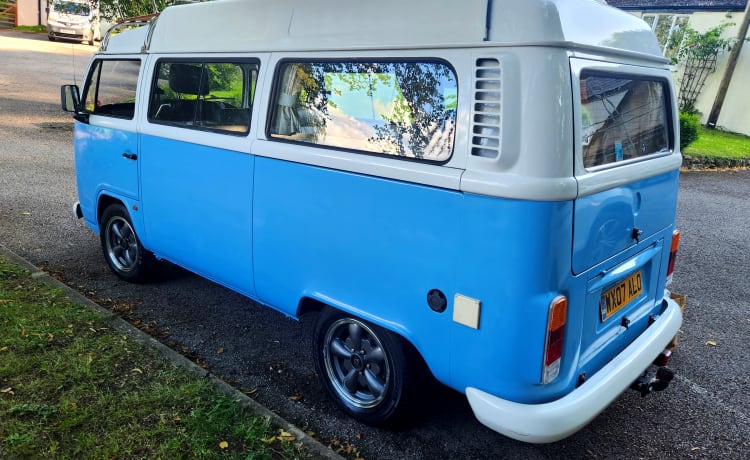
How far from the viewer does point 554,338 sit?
2.54m

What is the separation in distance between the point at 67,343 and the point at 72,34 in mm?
26785

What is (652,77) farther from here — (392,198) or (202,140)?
(202,140)

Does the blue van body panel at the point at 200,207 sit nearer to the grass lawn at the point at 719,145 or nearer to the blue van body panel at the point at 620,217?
the blue van body panel at the point at 620,217

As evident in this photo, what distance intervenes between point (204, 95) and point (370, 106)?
156 cm

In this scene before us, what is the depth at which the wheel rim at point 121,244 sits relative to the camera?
5.00 meters

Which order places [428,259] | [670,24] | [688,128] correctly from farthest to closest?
[670,24] → [688,128] → [428,259]

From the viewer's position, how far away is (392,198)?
2.80 meters

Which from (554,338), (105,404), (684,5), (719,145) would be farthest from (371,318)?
(684,5)

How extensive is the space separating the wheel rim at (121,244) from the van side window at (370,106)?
2.27 m

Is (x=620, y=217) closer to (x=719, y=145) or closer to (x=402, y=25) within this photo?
(x=402, y=25)

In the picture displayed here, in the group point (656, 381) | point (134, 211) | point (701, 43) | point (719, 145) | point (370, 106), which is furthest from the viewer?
point (701, 43)

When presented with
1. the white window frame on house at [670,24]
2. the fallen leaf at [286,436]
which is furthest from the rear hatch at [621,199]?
the white window frame on house at [670,24]

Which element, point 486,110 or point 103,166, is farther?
point 103,166

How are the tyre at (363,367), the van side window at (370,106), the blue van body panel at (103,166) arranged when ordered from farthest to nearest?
the blue van body panel at (103,166), the tyre at (363,367), the van side window at (370,106)
